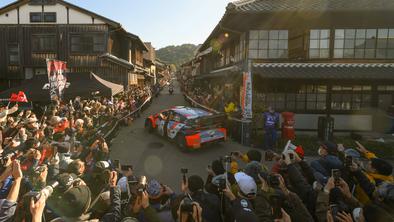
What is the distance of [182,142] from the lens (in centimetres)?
1017

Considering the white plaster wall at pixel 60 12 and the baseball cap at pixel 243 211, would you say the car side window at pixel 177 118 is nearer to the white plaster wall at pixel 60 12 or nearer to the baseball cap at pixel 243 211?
the baseball cap at pixel 243 211

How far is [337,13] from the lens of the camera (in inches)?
503

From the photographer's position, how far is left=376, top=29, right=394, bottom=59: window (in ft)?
45.3

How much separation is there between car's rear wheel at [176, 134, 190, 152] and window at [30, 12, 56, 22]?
19.5 m

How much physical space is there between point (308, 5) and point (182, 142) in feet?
32.1

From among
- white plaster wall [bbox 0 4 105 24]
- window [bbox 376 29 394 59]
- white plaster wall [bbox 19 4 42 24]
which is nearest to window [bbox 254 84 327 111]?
window [bbox 376 29 394 59]

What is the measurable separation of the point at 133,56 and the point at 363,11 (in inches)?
Answer: 963

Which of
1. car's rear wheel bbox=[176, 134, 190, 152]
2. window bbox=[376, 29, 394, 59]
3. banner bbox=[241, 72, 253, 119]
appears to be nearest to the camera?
car's rear wheel bbox=[176, 134, 190, 152]

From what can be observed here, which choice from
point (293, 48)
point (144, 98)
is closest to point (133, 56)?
point (144, 98)

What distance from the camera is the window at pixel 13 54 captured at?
23.0 m

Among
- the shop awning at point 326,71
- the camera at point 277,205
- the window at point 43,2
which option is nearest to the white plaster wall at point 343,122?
the shop awning at point 326,71

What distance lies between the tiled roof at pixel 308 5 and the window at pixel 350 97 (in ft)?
13.8

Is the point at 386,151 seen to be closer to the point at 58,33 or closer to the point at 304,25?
the point at 304,25

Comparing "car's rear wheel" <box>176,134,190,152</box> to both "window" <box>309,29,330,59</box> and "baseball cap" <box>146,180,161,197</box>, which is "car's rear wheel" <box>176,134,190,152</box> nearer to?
"baseball cap" <box>146,180,161,197</box>
